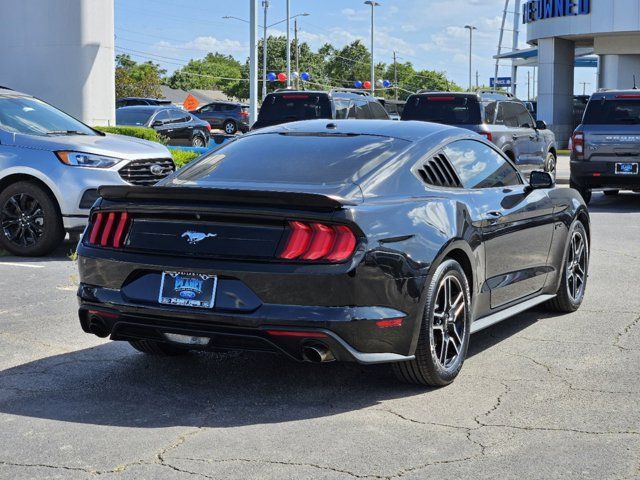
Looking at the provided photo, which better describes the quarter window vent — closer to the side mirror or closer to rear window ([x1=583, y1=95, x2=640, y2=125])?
the side mirror

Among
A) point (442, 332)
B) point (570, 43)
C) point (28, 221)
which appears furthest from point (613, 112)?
point (570, 43)

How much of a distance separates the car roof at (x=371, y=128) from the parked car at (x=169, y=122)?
23.0 meters

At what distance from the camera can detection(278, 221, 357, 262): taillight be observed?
18.1 feet

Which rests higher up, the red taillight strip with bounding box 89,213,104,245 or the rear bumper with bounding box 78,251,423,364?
the red taillight strip with bounding box 89,213,104,245

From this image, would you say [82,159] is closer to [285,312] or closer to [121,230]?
[121,230]

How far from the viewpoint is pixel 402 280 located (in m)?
5.71

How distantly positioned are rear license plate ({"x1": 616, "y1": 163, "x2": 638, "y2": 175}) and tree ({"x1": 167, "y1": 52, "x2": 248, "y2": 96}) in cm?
13234

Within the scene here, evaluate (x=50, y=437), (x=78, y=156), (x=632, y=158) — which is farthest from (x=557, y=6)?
(x=50, y=437)

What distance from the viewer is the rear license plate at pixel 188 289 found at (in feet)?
18.5

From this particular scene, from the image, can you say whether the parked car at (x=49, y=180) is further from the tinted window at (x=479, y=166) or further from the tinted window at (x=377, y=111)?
the tinted window at (x=377, y=111)

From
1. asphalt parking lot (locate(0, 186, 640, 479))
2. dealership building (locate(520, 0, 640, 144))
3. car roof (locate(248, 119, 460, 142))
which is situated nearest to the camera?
asphalt parking lot (locate(0, 186, 640, 479))

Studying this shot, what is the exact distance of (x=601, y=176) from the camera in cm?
1759

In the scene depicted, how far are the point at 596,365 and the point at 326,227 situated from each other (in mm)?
2265

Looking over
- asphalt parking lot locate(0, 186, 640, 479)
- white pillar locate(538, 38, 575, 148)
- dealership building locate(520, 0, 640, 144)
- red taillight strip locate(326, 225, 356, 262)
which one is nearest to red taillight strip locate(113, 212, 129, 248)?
asphalt parking lot locate(0, 186, 640, 479)
